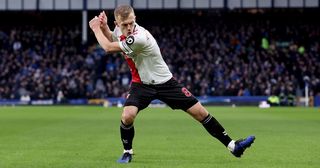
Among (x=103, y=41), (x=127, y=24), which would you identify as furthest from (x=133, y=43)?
(x=103, y=41)

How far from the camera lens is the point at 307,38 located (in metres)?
56.1

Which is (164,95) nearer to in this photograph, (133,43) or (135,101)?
(135,101)

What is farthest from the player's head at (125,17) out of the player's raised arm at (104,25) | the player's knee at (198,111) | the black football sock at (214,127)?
the black football sock at (214,127)

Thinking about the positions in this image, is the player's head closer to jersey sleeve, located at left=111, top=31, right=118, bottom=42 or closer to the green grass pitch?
jersey sleeve, located at left=111, top=31, right=118, bottom=42

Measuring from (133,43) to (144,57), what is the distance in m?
0.49

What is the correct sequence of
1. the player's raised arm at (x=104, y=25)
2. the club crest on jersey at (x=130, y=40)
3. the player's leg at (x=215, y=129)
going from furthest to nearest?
1. the player's leg at (x=215, y=129)
2. the player's raised arm at (x=104, y=25)
3. the club crest on jersey at (x=130, y=40)

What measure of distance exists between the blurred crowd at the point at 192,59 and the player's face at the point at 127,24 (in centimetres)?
3767

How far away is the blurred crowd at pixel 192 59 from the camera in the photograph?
4900 centimetres

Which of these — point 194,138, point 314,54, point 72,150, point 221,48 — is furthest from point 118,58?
point 72,150

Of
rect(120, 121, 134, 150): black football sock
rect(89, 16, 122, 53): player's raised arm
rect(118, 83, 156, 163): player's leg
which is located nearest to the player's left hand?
rect(89, 16, 122, 53): player's raised arm

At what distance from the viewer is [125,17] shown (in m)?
9.80

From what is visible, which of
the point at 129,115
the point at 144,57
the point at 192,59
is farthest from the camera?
the point at 192,59

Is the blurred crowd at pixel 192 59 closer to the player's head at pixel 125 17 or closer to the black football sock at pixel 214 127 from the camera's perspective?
the black football sock at pixel 214 127

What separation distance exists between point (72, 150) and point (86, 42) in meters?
45.5
